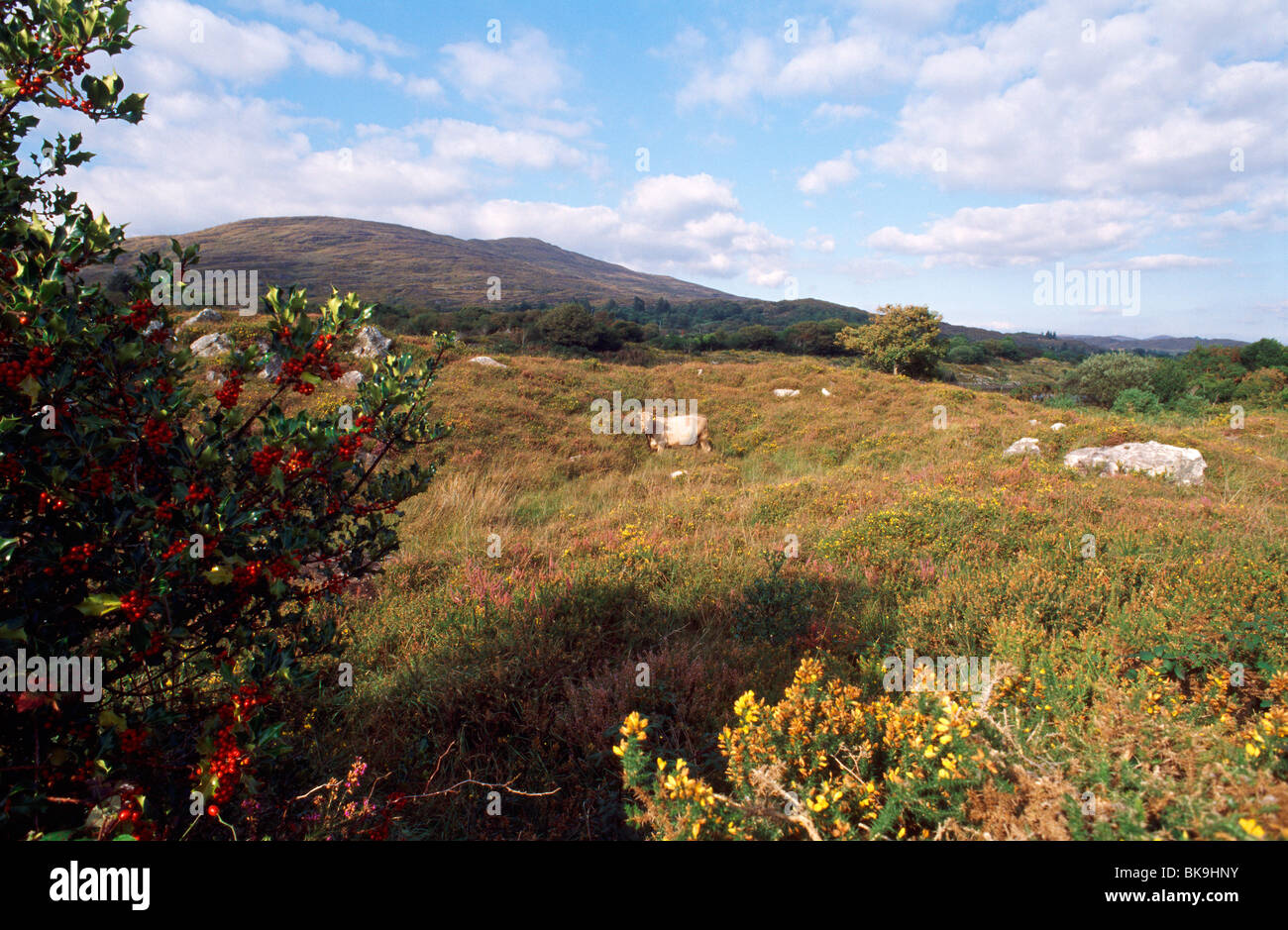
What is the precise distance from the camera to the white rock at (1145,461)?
981 cm

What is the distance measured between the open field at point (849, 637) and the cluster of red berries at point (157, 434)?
6.54 ft

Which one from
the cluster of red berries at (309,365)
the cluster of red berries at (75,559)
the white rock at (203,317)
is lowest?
the cluster of red berries at (75,559)

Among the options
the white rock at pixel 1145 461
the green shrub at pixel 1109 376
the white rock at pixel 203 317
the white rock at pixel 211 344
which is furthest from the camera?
the green shrub at pixel 1109 376

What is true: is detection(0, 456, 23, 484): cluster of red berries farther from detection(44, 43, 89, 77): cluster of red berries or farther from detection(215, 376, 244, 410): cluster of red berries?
detection(44, 43, 89, 77): cluster of red berries

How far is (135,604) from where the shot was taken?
1892 millimetres

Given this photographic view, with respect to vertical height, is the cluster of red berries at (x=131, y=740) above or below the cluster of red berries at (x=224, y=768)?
above

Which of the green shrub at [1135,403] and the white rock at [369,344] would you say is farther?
the green shrub at [1135,403]

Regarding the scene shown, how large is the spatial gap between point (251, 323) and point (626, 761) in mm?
21325

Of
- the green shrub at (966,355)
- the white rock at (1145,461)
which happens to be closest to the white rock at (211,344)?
the white rock at (1145,461)

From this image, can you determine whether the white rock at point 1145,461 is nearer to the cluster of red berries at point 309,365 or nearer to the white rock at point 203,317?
the cluster of red berries at point 309,365

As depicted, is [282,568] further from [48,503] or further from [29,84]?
[29,84]
